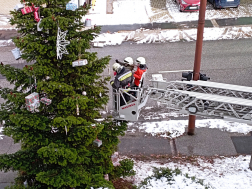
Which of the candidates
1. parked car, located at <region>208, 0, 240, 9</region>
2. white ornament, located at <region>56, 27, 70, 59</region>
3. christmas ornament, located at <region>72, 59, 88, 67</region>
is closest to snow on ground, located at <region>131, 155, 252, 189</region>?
christmas ornament, located at <region>72, 59, 88, 67</region>

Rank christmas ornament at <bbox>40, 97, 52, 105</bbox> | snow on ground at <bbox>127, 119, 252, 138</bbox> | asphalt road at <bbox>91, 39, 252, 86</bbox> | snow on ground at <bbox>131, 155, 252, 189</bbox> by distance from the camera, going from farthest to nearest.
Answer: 1. asphalt road at <bbox>91, 39, 252, 86</bbox>
2. snow on ground at <bbox>127, 119, 252, 138</bbox>
3. snow on ground at <bbox>131, 155, 252, 189</bbox>
4. christmas ornament at <bbox>40, 97, 52, 105</bbox>

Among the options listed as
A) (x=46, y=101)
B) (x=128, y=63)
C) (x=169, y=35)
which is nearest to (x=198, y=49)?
(x=128, y=63)

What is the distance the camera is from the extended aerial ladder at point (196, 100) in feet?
23.1

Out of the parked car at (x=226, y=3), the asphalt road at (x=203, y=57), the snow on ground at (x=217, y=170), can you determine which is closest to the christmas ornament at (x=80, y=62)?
the snow on ground at (x=217, y=170)

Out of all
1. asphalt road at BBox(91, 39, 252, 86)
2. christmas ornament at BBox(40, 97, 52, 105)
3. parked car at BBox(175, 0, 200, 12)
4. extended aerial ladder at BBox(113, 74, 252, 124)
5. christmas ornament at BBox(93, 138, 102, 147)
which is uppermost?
parked car at BBox(175, 0, 200, 12)

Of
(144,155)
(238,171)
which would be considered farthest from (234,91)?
(144,155)

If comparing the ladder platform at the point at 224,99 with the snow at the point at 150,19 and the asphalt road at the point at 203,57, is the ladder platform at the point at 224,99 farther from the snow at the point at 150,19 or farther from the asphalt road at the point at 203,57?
the snow at the point at 150,19

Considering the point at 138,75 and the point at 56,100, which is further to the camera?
the point at 138,75

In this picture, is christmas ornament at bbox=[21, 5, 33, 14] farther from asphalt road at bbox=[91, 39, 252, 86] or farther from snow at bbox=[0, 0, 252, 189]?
asphalt road at bbox=[91, 39, 252, 86]

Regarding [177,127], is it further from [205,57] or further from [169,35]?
[169,35]

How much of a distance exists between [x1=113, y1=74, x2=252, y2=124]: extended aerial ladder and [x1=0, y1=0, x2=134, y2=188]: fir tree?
674 millimetres

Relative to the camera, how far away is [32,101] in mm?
6332

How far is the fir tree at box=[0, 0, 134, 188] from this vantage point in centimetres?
621

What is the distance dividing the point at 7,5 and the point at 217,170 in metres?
17.5
